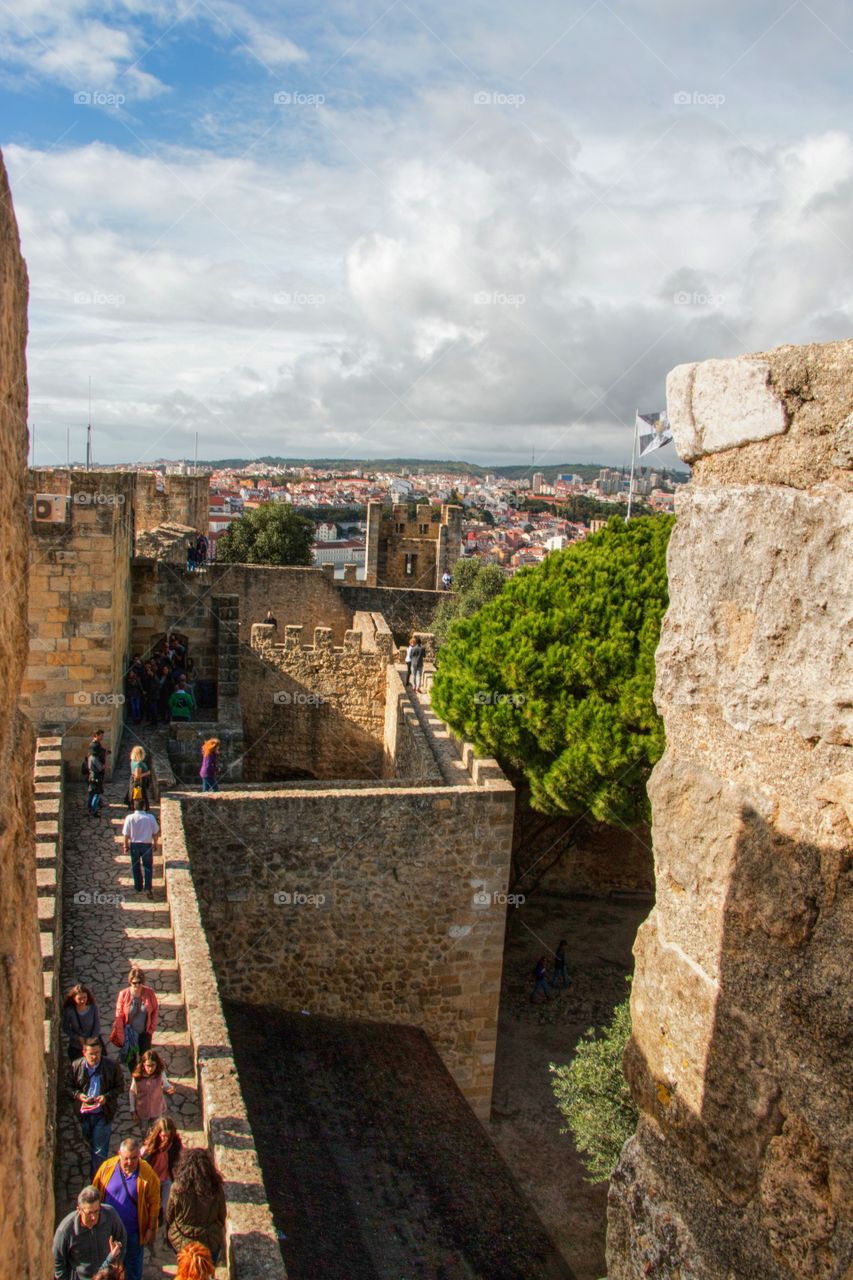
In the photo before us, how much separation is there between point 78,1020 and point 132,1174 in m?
1.30

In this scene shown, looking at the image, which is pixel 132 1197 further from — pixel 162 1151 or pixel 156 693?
pixel 156 693

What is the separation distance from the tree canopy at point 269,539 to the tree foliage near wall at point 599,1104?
32944mm

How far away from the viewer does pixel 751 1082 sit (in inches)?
82.2

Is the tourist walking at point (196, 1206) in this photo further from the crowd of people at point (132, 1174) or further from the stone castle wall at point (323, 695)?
the stone castle wall at point (323, 695)

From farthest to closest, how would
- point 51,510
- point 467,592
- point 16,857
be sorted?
1. point 467,592
2. point 51,510
3. point 16,857

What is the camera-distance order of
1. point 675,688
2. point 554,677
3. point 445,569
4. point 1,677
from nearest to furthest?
point 1,677 < point 675,688 < point 554,677 < point 445,569

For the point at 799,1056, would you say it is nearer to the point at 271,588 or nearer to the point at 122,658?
the point at 122,658

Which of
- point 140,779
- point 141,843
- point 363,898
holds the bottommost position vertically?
point 363,898

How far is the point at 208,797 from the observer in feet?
32.8

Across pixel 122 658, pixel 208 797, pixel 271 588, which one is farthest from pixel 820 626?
pixel 271 588

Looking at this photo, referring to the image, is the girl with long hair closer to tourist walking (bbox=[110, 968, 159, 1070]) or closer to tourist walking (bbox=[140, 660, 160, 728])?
tourist walking (bbox=[110, 968, 159, 1070])

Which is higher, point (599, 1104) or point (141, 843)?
point (141, 843)

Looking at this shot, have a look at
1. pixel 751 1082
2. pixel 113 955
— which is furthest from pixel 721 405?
pixel 113 955

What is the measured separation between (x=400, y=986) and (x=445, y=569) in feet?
83.0
